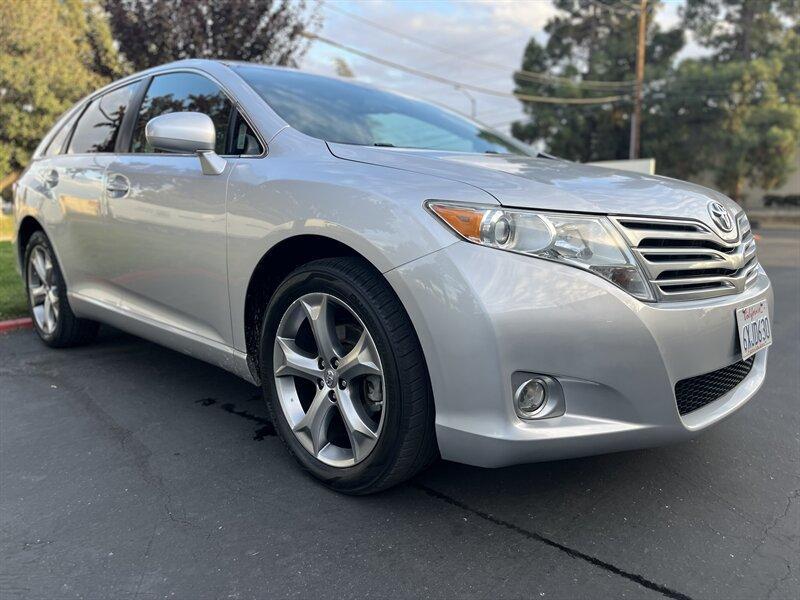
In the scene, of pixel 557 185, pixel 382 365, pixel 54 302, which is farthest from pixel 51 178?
pixel 557 185

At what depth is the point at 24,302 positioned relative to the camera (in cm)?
547

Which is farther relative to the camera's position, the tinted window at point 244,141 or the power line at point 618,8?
the power line at point 618,8

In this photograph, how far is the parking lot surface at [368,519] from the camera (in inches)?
73.9

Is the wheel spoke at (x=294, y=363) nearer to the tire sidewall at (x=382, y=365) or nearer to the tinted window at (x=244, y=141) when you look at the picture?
the tire sidewall at (x=382, y=365)

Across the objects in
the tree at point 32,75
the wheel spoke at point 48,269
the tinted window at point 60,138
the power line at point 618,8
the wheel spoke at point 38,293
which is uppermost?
the power line at point 618,8

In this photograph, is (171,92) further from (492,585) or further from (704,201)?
(492,585)

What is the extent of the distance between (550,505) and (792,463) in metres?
1.16

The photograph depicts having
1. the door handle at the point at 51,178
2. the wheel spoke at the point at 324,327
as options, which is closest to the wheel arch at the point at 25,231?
the door handle at the point at 51,178

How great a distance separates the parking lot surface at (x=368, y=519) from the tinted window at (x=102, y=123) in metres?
1.62

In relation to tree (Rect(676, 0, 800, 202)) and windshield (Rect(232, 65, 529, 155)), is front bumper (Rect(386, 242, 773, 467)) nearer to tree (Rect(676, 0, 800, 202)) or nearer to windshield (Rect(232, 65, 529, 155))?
windshield (Rect(232, 65, 529, 155))

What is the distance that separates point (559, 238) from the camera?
192 cm

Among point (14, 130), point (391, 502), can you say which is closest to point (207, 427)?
point (391, 502)

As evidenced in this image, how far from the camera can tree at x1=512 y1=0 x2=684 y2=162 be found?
29922mm

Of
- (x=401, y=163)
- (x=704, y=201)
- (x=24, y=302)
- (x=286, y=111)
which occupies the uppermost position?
(x=286, y=111)
